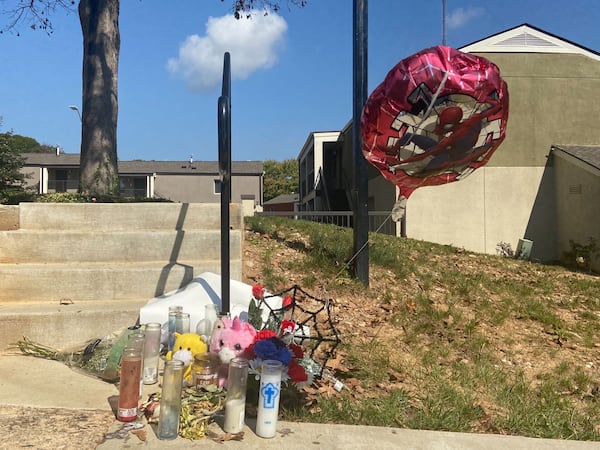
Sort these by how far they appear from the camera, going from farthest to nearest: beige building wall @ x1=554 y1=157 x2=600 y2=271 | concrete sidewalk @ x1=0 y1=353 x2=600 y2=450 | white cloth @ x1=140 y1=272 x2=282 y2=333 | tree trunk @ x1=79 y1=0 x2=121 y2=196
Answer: beige building wall @ x1=554 y1=157 x2=600 y2=271, tree trunk @ x1=79 y1=0 x2=121 y2=196, white cloth @ x1=140 y1=272 x2=282 y2=333, concrete sidewalk @ x1=0 y1=353 x2=600 y2=450

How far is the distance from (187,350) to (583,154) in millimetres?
12913

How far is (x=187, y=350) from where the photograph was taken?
337 cm

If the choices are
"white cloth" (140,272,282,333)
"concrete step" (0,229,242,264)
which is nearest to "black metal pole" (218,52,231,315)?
"white cloth" (140,272,282,333)

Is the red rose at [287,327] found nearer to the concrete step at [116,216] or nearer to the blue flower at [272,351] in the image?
the blue flower at [272,351]

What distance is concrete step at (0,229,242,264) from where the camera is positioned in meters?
5.02

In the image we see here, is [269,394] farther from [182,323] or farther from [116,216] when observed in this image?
[116,216]

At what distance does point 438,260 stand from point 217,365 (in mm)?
4720

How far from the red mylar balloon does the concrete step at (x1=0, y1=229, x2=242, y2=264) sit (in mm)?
2084

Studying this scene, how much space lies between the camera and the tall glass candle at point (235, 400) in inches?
106

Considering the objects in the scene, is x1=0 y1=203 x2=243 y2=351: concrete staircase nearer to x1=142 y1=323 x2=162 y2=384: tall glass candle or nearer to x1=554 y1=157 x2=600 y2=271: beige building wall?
x1=142 y1=323 x2=162 y2=384: tall glass candle

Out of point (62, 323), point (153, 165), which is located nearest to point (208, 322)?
point (62, 323)

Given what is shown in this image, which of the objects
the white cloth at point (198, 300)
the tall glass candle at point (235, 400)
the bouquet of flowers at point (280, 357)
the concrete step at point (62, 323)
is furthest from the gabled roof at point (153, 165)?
the tall glass candle at point (235, 400)

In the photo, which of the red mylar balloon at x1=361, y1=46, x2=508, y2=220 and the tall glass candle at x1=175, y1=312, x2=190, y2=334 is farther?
the red mylar balloon at x1=361, y1=46, x2=508, y2=220

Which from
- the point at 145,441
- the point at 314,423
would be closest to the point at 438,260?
the point at 314,423
